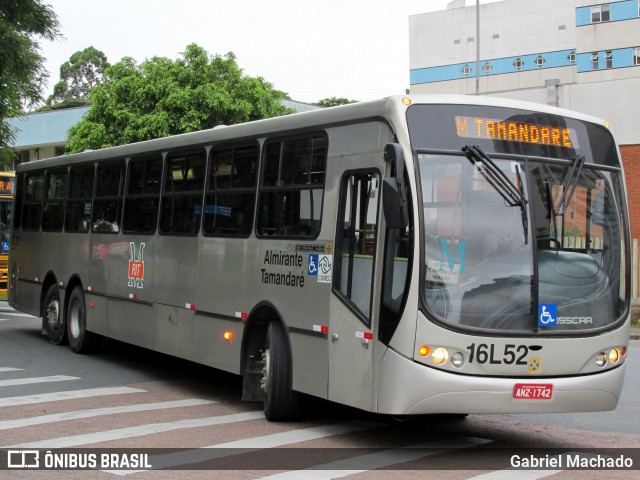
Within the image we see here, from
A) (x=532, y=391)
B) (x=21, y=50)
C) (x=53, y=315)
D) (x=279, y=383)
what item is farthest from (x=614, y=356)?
(x=21, y=50)

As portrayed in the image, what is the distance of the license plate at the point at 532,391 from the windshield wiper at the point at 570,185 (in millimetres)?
1525

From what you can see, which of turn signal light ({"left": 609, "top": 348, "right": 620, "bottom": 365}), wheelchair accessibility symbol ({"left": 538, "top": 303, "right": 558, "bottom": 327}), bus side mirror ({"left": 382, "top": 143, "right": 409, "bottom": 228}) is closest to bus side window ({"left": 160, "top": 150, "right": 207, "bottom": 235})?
bus side mirror ({"left": 382, "top": 143, "right": 409, "bottom": 228})

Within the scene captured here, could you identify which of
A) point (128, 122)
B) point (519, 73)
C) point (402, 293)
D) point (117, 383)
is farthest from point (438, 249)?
point (519, 73)

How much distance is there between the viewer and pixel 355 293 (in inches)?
344

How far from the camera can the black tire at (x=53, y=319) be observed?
16.5 meters

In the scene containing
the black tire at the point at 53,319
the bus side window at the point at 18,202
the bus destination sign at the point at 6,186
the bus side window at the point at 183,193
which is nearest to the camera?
the bus side window at the point at 183,193

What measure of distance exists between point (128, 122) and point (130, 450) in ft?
106

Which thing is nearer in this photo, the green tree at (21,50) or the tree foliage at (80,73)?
the green tree at (21,50)

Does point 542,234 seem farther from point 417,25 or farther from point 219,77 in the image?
point 417,25

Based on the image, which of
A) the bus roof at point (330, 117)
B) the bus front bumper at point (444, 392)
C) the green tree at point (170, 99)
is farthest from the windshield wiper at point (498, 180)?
the green tree at point (170, 99)

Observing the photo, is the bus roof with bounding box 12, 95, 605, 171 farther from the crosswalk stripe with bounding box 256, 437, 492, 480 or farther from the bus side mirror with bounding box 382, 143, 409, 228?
the crosswalk stripe with bounding box 256, 437, 492, 480

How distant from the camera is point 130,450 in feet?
27.2

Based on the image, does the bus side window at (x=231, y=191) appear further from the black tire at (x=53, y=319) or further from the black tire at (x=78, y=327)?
the black tire at (x=53, y=319)

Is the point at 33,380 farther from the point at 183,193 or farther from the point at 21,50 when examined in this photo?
the point at 21,50
